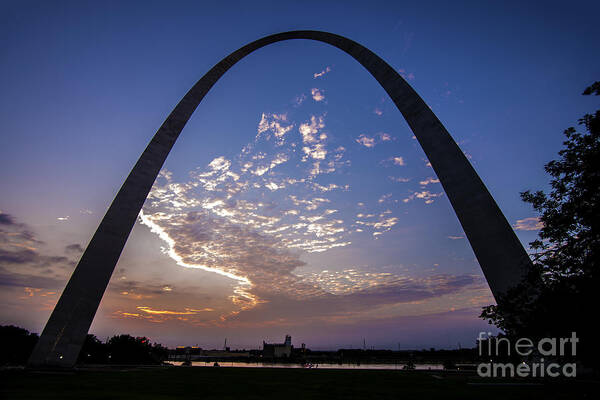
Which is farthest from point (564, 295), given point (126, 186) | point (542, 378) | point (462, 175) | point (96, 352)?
point (96, 352)

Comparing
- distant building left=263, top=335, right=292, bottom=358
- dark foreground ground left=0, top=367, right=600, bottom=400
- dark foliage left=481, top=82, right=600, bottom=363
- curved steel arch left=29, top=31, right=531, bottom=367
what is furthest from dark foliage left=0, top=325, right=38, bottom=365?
distant building left=263, top=335, right=292, bottom=358

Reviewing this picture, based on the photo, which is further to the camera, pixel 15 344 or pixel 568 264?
pixel 15 344

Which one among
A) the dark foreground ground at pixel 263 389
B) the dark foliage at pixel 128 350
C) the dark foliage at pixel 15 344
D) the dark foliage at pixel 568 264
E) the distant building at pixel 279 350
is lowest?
the distant building at pixel 279 350

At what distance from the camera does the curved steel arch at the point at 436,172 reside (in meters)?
16.0

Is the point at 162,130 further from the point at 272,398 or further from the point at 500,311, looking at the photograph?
the point at 500,311

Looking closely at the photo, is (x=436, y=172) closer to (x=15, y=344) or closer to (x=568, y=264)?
(x=568, y=264)

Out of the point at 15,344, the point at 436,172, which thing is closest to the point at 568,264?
the point at 436,172

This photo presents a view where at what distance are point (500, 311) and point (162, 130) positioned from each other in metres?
24.0

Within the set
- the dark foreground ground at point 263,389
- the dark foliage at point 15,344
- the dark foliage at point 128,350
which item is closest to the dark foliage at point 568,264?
the dark foreground ground at point 263,389

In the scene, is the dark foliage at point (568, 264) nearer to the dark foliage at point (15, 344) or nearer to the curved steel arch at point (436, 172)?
the curved steel arch at point (436, 172)

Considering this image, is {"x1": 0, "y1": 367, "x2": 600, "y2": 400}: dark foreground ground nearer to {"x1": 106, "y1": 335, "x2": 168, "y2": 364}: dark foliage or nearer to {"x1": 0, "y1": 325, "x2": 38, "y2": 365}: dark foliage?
{"x1": 0, "y1": 325, "x2": 38, "y2": 365}: dark foliage

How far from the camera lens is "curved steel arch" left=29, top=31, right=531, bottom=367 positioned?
16047 millimetres

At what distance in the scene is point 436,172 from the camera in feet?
63.2

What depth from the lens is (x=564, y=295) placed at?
33.3 feet
